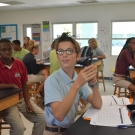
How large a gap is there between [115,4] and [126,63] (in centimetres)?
418

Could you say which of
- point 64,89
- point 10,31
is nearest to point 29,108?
point 64,89

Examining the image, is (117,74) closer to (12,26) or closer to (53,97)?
(53,97)

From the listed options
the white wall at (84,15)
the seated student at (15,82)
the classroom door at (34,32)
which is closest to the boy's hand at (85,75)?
the seated student at (15,82)

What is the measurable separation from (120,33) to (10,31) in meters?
4.08

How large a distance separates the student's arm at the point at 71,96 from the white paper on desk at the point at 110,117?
0.54 feet

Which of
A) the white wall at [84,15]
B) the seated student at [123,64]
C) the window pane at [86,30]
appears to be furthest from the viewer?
the window pane at [86,30]

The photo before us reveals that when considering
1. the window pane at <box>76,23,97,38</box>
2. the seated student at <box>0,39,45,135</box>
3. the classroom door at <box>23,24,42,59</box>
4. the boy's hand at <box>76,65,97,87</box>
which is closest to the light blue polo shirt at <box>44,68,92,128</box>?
the boy's hand at <box>76,65,97,87</box>

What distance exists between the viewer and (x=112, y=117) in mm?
1336

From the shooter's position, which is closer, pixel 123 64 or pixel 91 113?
pixel 91 113

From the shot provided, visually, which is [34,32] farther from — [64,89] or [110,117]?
[110,117]

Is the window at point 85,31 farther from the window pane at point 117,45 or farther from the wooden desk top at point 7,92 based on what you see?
the wooden desk top at point 7,92

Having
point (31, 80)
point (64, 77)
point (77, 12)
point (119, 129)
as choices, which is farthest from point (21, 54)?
point (119, 129)

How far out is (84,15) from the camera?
7.57 m

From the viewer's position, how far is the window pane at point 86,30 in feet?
25.1
